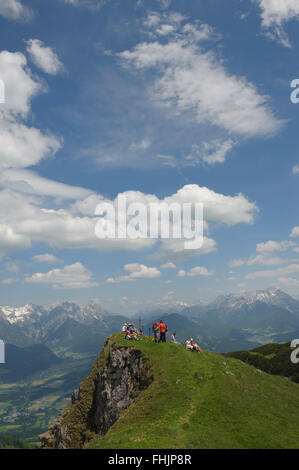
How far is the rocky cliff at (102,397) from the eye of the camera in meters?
45.8

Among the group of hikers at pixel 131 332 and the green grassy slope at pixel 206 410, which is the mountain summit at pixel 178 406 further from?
the group of hikers at pixel 131 332

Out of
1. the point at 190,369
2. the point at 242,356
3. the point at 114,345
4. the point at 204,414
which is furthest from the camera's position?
the point at 242,356

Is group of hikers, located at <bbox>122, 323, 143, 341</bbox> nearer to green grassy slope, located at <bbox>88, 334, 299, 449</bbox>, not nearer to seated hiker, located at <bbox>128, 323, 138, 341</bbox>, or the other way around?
seated hiker, located at <bbox>128, 323, 138, 341</bbox>

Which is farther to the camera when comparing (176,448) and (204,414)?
(204,414)

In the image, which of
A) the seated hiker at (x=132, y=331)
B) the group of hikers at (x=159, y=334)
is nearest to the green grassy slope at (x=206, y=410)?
the group of hikers at (x=159, y=334)

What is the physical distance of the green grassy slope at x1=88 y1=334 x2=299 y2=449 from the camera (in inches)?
828

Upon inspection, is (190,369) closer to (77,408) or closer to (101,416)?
(101,416)

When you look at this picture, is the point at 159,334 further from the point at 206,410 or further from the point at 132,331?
the point at 206,410

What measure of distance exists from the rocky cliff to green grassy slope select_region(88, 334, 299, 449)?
25.3ft

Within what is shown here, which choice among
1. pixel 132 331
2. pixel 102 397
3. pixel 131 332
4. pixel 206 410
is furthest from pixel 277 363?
pixel 206 410

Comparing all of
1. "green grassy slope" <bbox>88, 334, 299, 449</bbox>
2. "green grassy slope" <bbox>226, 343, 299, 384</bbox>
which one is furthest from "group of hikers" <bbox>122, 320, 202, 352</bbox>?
"green grassy slope" <bbox>226, 343, 299, 384</bbox>
